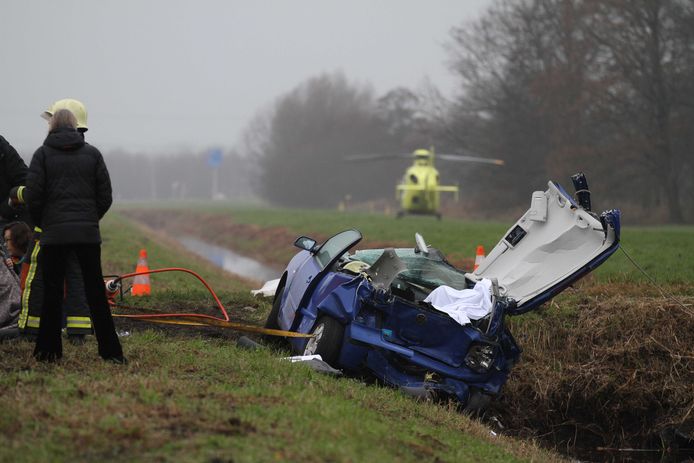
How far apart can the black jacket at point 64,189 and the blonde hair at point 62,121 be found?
0.15 ft

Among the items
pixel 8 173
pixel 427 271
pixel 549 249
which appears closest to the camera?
pixel 8 173

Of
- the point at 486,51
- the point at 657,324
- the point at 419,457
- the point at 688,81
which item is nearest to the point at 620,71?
the point at 688,81

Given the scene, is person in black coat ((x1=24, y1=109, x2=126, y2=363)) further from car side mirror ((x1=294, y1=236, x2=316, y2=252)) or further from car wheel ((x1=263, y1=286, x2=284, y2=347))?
car side mirror ((x1=294, y1=236, x2=316, y2=252))

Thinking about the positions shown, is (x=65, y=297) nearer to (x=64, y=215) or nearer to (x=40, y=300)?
(x=40, y=300)

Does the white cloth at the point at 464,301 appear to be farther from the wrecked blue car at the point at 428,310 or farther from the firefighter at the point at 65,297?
the firefighter at the point at 65,297

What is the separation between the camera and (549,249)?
9.38 metres

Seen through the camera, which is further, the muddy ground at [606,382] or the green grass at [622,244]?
the green grass at [622,244]

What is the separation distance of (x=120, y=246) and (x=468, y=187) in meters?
37.3

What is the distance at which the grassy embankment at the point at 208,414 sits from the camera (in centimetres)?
504

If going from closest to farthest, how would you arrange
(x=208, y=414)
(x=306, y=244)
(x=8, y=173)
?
(x=208, y=414), (x=8, y=173), (x=306, y=244)

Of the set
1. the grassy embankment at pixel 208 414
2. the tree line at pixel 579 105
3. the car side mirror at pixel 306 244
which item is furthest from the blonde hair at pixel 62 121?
the tree line at pixel 579 105

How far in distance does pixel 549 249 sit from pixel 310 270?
2.57 m

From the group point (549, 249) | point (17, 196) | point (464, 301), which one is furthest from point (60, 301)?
point (549, 249)

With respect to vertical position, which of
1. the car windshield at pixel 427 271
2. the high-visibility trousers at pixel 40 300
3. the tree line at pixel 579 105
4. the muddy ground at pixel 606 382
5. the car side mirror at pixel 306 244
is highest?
the tree line at pixel 579 105
